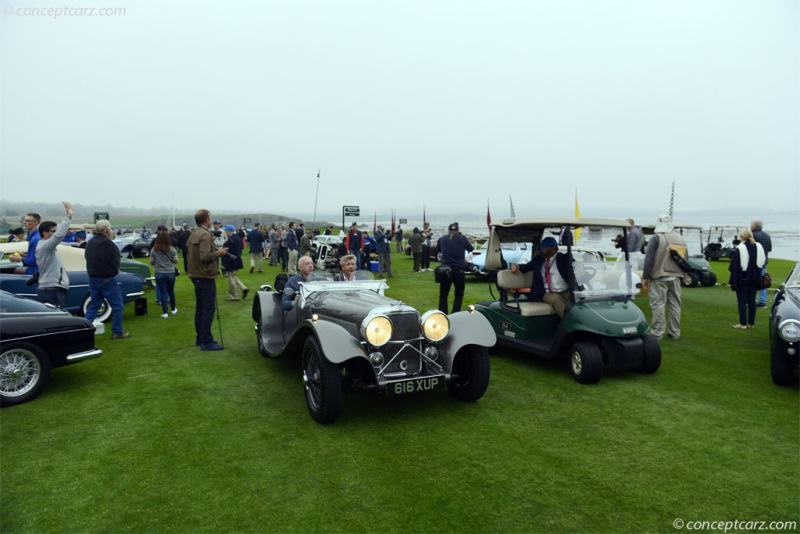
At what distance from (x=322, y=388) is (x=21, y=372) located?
3238 millimetres

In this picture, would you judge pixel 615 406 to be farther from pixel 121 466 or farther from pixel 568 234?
pixel 121 466

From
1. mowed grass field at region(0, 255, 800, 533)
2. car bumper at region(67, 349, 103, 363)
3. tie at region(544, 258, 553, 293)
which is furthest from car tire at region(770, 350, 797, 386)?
car bumper at region(67, 349, 103, 363)

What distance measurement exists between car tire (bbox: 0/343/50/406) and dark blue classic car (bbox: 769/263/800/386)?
7.93 meters

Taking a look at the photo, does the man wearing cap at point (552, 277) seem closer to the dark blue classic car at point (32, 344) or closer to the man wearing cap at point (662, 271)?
the man wearing cap at point (662, 271)

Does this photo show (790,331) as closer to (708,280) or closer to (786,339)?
(786,339)

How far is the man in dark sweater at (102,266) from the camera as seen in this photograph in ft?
24.6

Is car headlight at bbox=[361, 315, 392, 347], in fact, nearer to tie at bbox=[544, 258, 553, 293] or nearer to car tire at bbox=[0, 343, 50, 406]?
tie at bbox=[544, 258, 553, 293]

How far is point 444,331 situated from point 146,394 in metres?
3.36

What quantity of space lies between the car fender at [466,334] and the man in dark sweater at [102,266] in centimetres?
541

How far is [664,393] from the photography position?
567cm

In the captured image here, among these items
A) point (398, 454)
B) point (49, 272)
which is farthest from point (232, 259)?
point (398, 454)

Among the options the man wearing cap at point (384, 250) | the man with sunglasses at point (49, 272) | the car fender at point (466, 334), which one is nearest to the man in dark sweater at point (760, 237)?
the car fender at point (466, 334)

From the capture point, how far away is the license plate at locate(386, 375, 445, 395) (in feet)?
15.1

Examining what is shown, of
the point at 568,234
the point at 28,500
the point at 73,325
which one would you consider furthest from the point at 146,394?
the point at 568,234
